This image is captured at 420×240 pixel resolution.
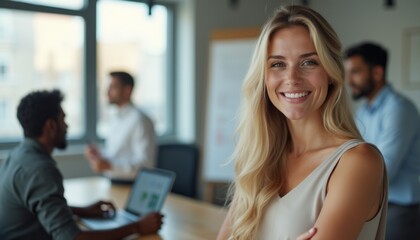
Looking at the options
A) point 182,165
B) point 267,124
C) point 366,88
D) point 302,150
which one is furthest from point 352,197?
point 182,165

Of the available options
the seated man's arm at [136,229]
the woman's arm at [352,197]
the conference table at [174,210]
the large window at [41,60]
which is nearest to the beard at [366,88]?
the conference table at [174,210]

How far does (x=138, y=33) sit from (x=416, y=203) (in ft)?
11.0

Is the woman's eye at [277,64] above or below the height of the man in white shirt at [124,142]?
above

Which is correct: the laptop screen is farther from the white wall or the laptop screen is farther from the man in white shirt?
the white wall

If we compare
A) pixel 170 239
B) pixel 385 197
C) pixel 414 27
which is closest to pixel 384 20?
pixel 414 27

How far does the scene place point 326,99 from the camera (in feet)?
4.23

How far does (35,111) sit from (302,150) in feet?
3.68

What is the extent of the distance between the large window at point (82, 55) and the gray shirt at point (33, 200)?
98.5 inches

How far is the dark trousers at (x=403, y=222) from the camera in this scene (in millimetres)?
2268

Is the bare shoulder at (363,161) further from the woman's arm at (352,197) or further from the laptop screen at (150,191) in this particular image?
the laptop screen at (150,191)

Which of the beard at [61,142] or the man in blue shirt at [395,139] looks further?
the man in blue shirt at [395,139]

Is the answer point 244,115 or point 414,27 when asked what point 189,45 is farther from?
point 244,115

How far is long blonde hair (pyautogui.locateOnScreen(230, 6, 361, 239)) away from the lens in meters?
1.24

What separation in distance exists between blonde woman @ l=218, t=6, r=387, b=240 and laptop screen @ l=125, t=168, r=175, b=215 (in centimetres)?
86
